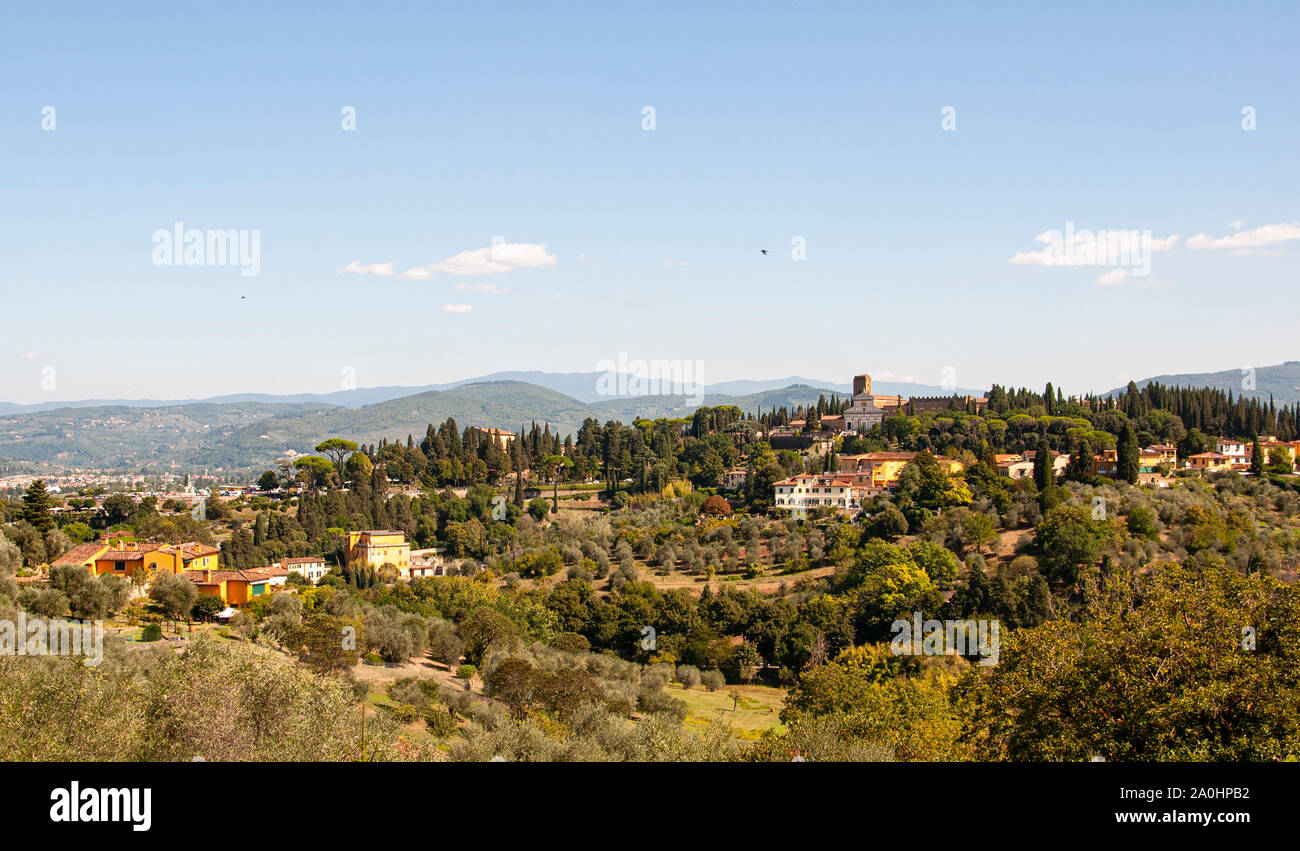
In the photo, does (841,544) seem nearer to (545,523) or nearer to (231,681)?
(545,523)

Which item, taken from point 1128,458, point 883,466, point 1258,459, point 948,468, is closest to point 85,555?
point 883,466

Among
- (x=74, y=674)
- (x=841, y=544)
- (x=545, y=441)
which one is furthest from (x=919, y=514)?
(x=74, y=674)

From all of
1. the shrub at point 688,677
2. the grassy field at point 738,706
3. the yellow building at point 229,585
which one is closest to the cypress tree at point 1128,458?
the grassy field at point 738,706

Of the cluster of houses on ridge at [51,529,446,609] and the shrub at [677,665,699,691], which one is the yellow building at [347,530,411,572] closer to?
the cluster of houses on ridge at [51,529,446,609]

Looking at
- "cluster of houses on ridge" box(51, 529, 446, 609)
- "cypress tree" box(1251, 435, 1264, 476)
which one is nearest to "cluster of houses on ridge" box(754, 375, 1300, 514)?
"cypress tree" box(1251, 435, 1264, 476)

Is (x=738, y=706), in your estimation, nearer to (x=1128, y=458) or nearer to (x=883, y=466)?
(x=883, y=466)

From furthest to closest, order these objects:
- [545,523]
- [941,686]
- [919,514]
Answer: [545,523] < [919,514] < [941,686]

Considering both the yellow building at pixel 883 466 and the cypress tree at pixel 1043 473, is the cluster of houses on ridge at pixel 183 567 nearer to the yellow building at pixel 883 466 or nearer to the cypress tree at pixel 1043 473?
the yellow building at pixel 883 466
